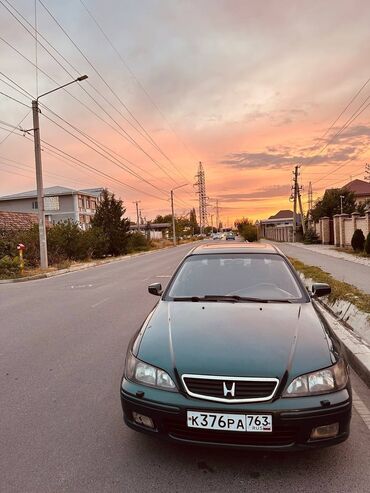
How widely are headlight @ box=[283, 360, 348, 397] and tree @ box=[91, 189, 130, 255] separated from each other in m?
33.0

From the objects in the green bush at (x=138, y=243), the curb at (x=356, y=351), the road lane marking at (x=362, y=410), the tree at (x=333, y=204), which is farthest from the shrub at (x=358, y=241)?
the tree at (x=333, y=204)

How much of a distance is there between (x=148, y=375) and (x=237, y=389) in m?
0.65

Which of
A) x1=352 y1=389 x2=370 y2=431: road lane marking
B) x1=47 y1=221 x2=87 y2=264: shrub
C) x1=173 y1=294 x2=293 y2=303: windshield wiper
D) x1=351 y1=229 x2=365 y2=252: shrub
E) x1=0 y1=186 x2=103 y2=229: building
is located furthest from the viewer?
x1=0 y1=186 x2=103 y2=229: building

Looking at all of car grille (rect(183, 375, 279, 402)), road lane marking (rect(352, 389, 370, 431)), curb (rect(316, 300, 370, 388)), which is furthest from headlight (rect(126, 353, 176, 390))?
curb (rect(316, 300, 370, 388))

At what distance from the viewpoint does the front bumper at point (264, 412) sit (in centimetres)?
272

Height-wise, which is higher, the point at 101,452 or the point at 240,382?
the point at 240,382

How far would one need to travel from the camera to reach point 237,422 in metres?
2.71

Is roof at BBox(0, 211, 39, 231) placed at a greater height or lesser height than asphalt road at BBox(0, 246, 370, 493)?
greater

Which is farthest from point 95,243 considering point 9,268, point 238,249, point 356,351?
point 356,351

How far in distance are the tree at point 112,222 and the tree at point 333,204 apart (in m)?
38.0

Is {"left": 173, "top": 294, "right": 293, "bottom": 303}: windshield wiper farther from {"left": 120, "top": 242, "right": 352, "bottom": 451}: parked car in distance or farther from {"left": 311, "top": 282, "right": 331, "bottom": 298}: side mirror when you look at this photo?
{"left": 311, "top": 282, "right": 331, "bottom": 298}: side mirror

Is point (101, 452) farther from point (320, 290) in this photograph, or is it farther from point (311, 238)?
point (311, 238)

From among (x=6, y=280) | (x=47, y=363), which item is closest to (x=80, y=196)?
(x=6, y=280)

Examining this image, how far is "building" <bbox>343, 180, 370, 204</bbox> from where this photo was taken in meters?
89.6
